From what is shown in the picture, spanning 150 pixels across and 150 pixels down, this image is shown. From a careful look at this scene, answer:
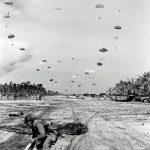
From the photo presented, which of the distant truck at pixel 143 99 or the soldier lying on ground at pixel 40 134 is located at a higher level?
the soldier lying on ground at pixel 40 134

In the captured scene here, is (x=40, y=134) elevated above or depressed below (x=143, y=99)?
above

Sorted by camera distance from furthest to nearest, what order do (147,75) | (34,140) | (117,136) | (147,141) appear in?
(147,75)
(117,136)
(147,141)
(34,140)

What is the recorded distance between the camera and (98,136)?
15867 mm

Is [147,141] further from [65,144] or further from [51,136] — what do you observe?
[51,136]

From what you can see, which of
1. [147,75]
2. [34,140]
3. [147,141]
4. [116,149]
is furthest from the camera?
[147,75]

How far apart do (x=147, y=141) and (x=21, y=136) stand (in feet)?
19.4

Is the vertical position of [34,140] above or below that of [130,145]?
above

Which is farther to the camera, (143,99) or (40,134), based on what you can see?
(143,99)

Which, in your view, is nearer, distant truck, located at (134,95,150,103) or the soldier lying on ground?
the soldier lying on ground

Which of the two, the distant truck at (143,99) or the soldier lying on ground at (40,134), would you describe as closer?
the soldier lying on ground at (40,134)

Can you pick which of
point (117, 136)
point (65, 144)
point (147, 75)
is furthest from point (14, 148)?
point (147, 75)

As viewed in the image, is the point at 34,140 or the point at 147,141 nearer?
the point at 34,140

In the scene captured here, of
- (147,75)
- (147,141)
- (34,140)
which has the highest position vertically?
(147,75)

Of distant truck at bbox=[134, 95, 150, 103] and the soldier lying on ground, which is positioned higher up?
the soldier lying on ground
